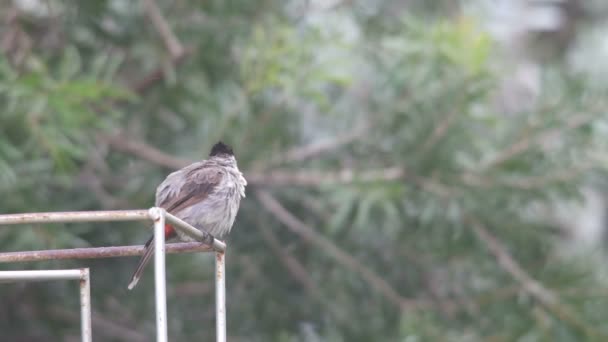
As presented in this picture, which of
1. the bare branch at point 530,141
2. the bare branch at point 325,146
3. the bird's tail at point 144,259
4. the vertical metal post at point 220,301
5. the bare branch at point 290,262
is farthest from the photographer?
the bare branch at point 290,262

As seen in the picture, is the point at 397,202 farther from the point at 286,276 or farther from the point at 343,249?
the point at 286,276

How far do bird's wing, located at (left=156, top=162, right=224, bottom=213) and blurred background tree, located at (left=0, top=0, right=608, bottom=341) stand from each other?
91cm

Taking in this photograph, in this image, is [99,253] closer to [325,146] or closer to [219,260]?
[219,260]

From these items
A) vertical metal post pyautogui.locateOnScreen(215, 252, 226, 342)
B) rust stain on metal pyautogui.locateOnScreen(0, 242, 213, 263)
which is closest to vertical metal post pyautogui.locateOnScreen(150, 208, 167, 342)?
rust stain on metal pyautogui.locateOnScreen(0, 242, 213, 263)

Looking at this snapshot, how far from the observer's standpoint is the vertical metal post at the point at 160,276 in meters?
2.63

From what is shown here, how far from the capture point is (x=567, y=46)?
1341 centimetres

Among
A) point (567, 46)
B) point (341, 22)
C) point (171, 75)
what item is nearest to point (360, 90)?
point (341, 22)

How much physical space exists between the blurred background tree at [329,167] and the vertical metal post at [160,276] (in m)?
3.07

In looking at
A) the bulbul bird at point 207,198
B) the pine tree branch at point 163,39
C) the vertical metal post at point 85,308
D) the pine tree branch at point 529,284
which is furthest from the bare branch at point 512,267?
the vertical metal post at point 85,308

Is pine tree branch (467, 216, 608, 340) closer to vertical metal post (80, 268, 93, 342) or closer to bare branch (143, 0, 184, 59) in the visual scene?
bare branch (143, 0, 184, 59)

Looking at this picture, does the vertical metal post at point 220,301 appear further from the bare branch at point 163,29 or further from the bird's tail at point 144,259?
the bare branch at point 163,29

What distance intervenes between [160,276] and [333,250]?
14.5 ft

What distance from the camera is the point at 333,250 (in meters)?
7.05

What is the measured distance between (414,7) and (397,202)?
2.86 metres
